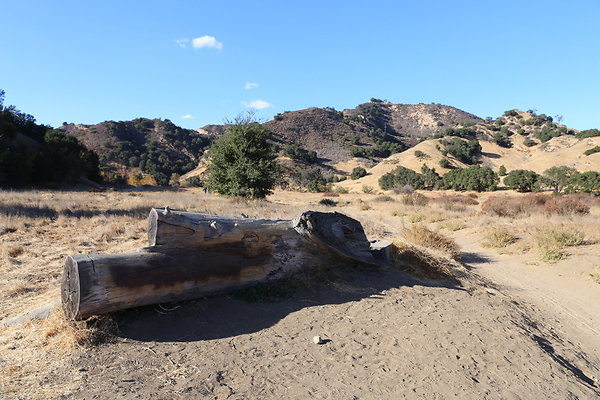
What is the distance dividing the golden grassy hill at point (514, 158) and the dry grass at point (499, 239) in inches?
1264

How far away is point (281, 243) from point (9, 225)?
9022 mm

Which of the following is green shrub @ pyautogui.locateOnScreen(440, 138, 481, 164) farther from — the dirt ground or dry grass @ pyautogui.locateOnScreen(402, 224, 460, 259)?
the dirt ground

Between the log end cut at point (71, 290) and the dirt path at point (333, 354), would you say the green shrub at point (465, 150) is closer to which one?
the dirt path at point (333, 354)

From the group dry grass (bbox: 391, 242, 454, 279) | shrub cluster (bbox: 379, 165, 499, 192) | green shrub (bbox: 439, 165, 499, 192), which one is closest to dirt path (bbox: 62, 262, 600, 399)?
dry grass (bbox: 391, 242, 454, 279)

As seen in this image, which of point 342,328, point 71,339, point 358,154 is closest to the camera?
point 71,339

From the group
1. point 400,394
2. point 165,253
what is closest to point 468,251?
point 400,394

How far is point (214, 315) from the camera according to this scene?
179 inches

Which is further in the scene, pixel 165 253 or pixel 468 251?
pixel 468 251

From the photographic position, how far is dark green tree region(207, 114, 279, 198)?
69.7 feet

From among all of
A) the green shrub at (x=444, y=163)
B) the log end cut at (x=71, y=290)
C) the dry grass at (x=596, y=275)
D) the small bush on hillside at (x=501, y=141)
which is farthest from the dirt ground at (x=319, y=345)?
the small bush on hillside at (x=501, y=141)

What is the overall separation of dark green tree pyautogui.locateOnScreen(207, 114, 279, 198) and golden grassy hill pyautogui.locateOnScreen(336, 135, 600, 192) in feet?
81.3

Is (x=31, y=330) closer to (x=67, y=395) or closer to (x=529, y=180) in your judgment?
(x=67, y=395)

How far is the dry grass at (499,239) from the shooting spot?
12.1 metres

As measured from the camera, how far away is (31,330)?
4066mm
